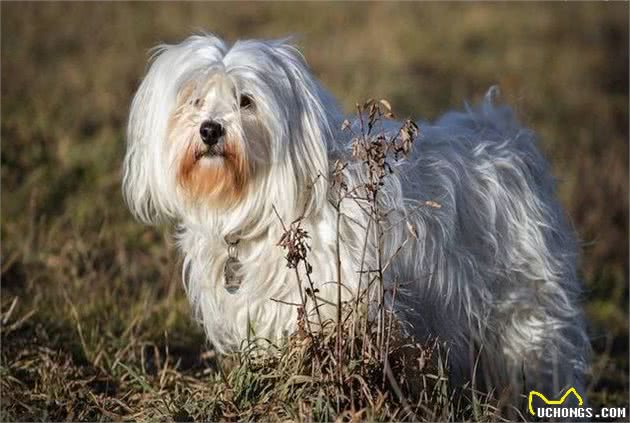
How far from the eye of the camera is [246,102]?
4.68 m

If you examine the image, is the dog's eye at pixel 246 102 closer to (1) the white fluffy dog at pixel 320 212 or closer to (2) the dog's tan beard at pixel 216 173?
(1) the white fluffy dog at pixel 320 212

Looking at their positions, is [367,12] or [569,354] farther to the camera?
[367,12]

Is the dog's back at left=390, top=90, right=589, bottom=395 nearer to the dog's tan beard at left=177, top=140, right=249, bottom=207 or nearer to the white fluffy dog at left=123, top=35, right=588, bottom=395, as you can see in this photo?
the white fluffy dog at left=123, top=35, right=588, bottom=395

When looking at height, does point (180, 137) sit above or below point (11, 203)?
above

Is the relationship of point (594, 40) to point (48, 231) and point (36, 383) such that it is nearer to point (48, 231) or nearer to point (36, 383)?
point (48, 231)

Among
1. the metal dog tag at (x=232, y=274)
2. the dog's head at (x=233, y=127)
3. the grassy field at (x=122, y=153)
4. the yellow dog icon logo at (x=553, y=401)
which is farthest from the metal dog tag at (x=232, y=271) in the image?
the yellow dog icon logo at (x=553, y=401)

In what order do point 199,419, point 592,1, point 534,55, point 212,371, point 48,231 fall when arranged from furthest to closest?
point 592,1
point 534,55
point 48,231
point 212,371
point 199,419

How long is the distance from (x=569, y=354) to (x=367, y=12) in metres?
11.0

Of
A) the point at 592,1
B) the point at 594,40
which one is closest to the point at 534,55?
the point at 594,40

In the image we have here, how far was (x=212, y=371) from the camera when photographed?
5367mm

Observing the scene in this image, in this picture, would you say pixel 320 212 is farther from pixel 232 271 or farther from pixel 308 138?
pixel 232 271

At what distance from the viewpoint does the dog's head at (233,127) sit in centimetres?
460

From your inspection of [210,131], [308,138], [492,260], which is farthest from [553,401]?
[210,131]

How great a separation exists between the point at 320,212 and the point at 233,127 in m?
0.53
